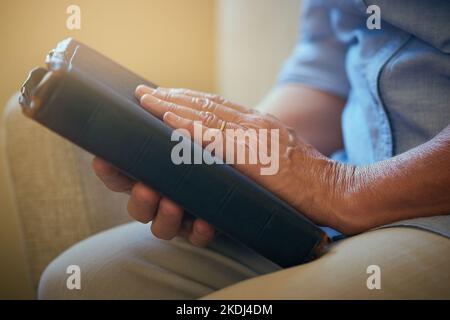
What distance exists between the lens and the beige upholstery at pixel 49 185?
659 mm

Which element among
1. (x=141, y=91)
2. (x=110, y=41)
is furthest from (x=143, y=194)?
(x=110, y=41)

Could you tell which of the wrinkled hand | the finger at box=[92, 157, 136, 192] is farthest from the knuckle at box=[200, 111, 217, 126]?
the finger at box=[92, 157, 136, 192]

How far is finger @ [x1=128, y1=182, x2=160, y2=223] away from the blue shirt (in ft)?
0.87

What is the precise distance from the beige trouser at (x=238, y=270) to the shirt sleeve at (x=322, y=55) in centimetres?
35

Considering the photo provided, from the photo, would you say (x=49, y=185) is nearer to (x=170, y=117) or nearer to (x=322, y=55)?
(x=170, y=117)

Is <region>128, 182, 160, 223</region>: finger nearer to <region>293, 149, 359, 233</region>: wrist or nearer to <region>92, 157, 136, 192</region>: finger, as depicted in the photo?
<region>92, 157, 136, 192</region>: finger

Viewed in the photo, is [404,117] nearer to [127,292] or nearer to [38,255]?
[127,292]

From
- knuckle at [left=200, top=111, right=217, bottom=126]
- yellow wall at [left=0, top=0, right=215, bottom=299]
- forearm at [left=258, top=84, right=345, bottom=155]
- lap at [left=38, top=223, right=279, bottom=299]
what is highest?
yellow wall at [left=0, top=0, right=215, bottom=299]

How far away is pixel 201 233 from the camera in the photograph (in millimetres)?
472

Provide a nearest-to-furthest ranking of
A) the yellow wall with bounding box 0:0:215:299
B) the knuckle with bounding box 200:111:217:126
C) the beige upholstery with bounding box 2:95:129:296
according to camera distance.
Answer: the knuckle with bounding box 200:111:217:126
the beige upholstery with bounding box 2:95:129:296
the yellow wall with bounding box 0:0:215:299

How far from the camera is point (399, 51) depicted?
0.54 metres

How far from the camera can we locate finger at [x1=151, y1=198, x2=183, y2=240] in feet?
1.47

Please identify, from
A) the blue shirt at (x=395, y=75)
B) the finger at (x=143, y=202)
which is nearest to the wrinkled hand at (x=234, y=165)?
the finger at (x=143, y=202)
